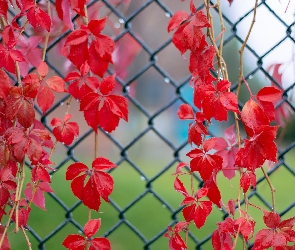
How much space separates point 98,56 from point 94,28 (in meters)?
0.05

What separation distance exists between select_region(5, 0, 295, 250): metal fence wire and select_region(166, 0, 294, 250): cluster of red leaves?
0.08 metres

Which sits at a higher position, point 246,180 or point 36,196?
point 36,196

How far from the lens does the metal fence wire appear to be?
135 centimetres

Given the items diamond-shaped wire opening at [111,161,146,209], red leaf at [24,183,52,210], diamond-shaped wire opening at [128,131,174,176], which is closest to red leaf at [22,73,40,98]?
red leaf at [24,183,52,210]

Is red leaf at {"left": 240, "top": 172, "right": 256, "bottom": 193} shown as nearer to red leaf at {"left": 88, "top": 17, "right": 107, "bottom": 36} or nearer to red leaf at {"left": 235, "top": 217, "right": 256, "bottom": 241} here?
red leaf at {"left": 235, "top": 217, "right": 256, "bottom": 241}

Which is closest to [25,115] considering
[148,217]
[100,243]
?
[100,243]

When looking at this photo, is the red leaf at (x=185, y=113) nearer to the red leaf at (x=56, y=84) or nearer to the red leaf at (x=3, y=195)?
the red leaf at (x=56, y=84)

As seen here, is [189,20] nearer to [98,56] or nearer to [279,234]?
[98,56]

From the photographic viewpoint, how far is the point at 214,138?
1.03 metres

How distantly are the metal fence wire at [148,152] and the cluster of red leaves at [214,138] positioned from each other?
85 millimetres

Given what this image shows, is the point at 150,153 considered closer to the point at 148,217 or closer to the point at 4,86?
the point at 148,217

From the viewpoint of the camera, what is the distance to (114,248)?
9.98 feet

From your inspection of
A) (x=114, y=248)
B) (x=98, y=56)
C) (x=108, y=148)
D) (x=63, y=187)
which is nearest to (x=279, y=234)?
(x=98, y=56)

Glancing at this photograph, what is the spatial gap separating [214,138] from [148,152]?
29.3ft
